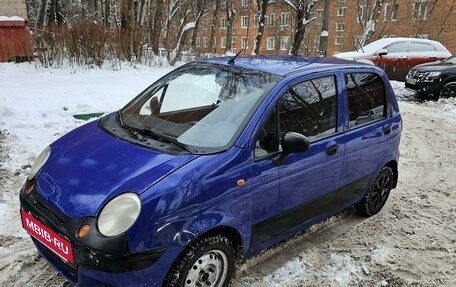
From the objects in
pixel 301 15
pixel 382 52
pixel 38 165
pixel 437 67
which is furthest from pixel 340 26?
pixel 38 165

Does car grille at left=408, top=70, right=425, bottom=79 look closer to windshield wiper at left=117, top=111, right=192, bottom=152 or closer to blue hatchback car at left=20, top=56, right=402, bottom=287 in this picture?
blue hatchback car at left=20, top=56, right=402, bottom=287

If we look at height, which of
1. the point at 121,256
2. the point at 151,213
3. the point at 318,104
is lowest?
the point at 121,256

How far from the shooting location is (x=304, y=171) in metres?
3.46

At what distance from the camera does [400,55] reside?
566 inches

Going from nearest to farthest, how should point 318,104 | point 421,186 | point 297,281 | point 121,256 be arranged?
point 121,256, point 297,281, point 318,104, point 421,186

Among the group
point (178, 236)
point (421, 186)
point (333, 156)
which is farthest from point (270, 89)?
point (421, 186)

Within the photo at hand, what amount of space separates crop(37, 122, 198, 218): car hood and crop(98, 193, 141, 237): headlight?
5 centimetres

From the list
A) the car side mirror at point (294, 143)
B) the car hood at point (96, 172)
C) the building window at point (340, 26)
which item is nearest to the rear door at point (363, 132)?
the car side mirror at point (294, 143)

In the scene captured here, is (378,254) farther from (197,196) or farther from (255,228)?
(197,196)

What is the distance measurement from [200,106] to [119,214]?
1248mm

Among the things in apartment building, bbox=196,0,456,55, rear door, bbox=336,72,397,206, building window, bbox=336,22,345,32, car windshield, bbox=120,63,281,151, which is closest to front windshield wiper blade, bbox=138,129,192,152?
car windshield, bbox=120,63,281,151

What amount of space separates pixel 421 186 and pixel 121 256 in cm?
462

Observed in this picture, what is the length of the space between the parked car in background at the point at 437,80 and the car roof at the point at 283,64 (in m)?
8.73

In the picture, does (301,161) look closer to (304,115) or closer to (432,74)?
(304,115)
